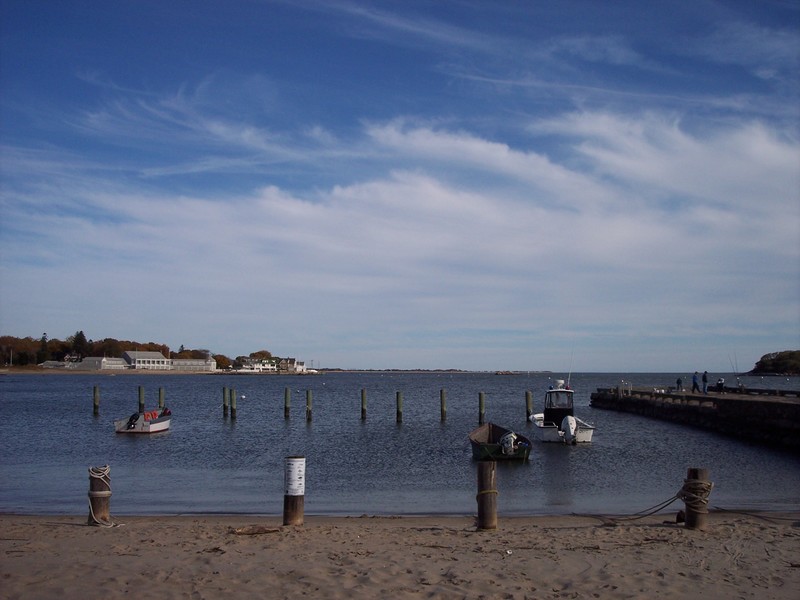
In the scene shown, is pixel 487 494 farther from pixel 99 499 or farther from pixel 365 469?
pixel 365 469

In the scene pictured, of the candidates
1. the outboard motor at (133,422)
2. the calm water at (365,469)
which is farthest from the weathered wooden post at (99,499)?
the outboard motor at (133,422)

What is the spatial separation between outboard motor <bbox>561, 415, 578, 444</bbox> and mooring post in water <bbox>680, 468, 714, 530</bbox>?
73.2 feet

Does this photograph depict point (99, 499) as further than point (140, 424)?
No

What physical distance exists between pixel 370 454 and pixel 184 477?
8873mm

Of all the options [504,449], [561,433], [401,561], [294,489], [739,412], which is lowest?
[561,433]

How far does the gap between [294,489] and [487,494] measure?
3.31 metres

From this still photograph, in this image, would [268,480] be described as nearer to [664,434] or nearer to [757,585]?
[757,585]

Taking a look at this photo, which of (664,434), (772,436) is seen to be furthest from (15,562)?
(664,434)

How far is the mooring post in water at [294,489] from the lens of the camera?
40.2 feet

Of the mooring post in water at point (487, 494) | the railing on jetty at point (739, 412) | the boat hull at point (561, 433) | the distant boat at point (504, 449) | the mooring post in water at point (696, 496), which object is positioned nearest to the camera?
the mooring post in water at point (487, 494)

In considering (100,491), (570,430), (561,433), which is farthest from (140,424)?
(100,491)

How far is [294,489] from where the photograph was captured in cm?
1263

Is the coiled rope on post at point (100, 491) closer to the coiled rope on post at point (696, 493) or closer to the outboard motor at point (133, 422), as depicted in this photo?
the coiled rope on post at point (696, 493)

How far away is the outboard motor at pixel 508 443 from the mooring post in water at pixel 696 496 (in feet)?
49.6
